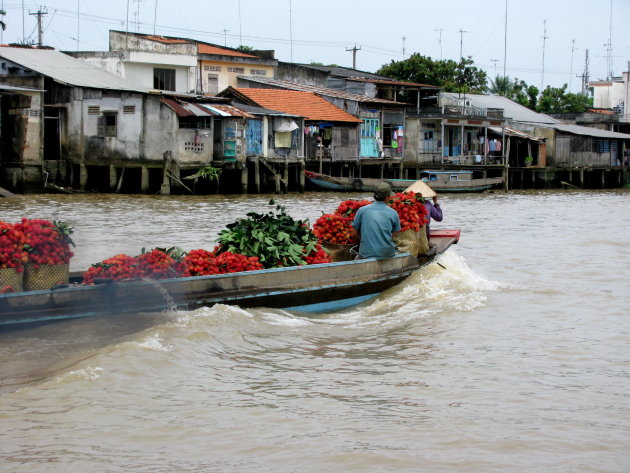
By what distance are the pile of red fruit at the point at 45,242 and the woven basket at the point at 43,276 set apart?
4cm

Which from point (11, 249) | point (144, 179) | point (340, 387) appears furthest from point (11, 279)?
point (144, 179)

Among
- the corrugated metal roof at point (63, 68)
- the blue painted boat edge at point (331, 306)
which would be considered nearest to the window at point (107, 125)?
the corrugated metal roof at point (63, 68)

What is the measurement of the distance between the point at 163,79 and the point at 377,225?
94.8 feet

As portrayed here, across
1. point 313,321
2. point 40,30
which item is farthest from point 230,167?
point 313,321

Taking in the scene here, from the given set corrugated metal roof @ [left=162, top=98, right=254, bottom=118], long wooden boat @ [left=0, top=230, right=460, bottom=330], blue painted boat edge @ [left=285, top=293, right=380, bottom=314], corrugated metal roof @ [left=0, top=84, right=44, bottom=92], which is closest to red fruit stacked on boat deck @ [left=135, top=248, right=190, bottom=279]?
long wooden boat @ [left=0, top=230, right=460, bottom=330]

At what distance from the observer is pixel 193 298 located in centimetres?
782

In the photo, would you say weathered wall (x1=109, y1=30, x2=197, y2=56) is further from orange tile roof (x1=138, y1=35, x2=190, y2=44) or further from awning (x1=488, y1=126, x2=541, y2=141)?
awning (x1=488, y1=126, x2=541, y2=141)

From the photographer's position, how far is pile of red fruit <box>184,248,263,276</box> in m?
8.22

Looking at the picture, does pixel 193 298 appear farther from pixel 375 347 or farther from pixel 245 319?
pixel 375 347

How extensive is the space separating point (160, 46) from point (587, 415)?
33.6m

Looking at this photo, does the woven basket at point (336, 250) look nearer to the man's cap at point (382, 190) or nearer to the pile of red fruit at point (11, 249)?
the man's cap at point (382, 190)

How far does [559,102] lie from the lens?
58219 mm

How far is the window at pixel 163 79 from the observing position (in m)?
36.5

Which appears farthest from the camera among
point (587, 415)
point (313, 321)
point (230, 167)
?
point (230, 167)
